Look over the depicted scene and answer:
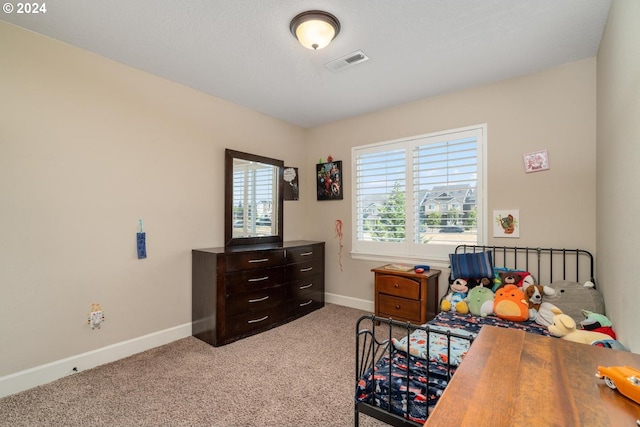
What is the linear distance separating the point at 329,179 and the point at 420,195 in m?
1.32

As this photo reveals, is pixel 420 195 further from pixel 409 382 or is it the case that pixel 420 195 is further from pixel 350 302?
pixel 409 382

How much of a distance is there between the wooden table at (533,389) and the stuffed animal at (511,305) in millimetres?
1443

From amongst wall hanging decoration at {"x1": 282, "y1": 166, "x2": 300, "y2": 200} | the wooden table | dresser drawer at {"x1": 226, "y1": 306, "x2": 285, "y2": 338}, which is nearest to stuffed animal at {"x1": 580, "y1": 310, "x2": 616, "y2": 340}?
the wooden table

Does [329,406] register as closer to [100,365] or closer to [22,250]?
[100,365]

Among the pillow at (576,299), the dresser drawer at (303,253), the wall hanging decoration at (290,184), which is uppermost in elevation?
the wall hanging decoration at (290,184)

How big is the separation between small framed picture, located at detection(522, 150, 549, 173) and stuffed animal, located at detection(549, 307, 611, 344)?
1.44 metres

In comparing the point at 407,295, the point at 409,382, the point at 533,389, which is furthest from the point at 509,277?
the point at 533,389

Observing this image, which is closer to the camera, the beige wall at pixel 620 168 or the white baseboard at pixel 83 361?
the beige wall at pixel 620 168

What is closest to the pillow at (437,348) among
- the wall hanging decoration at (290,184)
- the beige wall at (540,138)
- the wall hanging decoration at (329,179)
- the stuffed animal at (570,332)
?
the stuffed animal at (570,332)

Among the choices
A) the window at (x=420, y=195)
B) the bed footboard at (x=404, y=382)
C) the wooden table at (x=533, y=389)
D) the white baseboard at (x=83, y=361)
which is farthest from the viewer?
the window at (x=420, y=195)

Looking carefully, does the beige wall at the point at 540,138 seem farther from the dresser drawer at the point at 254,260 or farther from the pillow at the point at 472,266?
the dresser drawer at the point at 254,260

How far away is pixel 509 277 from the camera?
8.59ft

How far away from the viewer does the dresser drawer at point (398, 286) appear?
303cm

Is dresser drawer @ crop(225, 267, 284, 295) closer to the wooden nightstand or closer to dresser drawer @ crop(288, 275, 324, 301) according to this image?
dresser drawer @ crop(288, 275, 324, 301)
